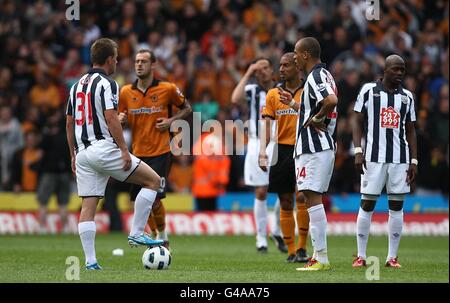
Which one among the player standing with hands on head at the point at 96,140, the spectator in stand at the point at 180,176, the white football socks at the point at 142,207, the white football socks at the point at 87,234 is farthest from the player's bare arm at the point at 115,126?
the spectator in stand at the point at 180,176

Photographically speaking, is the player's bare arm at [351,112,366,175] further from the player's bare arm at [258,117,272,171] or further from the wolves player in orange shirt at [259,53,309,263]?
the player's bare arm at [258,117,272,171]

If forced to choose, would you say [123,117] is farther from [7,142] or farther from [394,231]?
[7,142]

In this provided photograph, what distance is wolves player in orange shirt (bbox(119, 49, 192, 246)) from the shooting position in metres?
14.1

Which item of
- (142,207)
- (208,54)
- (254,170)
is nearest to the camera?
(142,207)

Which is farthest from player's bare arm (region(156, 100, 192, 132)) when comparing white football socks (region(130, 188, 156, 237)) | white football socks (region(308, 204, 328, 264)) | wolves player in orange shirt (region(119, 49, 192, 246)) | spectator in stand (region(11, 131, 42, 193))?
spectator in stand (region(11, 131, 42, 193))

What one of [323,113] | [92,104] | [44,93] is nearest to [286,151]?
[323,113]

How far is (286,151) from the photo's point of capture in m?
14.0

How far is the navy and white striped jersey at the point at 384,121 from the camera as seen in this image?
492 inches

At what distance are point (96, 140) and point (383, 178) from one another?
140 inches

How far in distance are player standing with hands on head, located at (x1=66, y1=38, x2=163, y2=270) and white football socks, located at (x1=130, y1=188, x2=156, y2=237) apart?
0.72 metres

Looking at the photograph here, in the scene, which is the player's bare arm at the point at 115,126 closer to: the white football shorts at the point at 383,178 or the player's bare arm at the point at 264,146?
the player's bare arm at the point at 264,146

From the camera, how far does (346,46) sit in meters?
24.4

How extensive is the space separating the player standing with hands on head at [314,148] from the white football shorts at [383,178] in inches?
35.4
